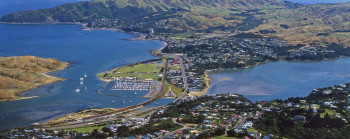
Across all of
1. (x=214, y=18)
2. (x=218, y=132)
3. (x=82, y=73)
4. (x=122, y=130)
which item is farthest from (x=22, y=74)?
(x=214, y=18)

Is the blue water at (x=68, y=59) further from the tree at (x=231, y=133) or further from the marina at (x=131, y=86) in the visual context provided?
the tree at (x=231, y=133)

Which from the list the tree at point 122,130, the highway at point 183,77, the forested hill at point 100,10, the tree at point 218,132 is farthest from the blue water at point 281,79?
the forested hill at point 100,10

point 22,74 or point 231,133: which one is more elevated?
point 22,74

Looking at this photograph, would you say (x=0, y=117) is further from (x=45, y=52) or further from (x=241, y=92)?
(x=45, y=52)

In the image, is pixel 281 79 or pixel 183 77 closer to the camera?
pixel 281 79

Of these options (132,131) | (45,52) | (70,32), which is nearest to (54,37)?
(70,32)

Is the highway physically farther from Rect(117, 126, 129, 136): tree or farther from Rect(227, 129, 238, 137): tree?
Rect(227, 129, 238, 137): tree

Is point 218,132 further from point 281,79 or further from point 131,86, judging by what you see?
point 281,79
